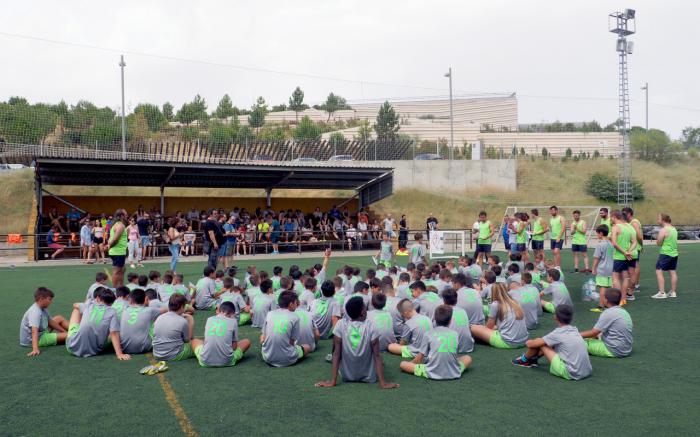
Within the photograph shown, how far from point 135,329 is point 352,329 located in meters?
3.35

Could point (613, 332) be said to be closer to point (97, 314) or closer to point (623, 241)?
point (623, 241)

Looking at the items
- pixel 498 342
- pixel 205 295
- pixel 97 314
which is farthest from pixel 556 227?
pixel 97 314

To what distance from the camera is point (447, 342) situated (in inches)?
281

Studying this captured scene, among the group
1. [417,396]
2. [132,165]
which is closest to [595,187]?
[132,165]

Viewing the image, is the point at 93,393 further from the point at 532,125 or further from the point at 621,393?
the point at 532,125

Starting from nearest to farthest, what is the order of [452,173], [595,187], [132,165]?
[132,165] → [452,173] → [595,187]

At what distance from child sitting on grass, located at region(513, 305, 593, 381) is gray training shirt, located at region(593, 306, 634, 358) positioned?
1.03 metres

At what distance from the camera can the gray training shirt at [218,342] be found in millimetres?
7750

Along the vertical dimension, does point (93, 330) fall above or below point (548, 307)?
above

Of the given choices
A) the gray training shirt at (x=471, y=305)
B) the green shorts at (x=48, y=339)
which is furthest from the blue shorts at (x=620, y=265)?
the green shorts at (x=48, y=339)

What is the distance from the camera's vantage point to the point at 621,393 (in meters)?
6.67

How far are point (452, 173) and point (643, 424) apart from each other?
35.6m

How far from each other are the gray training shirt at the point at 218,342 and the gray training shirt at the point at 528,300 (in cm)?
455

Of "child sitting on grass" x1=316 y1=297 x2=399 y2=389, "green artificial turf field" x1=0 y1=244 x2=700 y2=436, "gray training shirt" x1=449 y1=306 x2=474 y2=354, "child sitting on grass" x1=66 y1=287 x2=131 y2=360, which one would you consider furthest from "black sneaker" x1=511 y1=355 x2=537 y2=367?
"child sitting on grass" x1=66 y1=287 x2=131 y2=360
